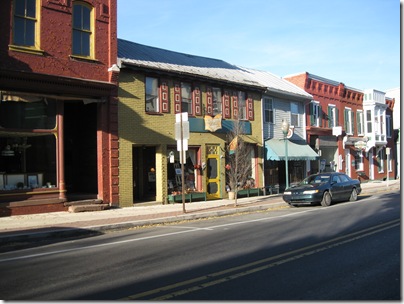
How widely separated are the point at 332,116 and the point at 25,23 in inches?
939

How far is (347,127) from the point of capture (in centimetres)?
3394

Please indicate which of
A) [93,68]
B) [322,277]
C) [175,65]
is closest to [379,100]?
[175,65]

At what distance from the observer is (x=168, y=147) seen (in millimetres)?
19312

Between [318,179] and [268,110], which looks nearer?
[318,179]

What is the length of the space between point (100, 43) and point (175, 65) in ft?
16.2

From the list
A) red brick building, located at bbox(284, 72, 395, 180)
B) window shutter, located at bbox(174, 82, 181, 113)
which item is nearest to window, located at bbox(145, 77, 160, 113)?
window shutter, located at bbox(174, 82, 181, 113)

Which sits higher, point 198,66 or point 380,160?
point 198,66

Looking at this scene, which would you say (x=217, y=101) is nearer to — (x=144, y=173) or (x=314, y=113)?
(x=144, y=173)

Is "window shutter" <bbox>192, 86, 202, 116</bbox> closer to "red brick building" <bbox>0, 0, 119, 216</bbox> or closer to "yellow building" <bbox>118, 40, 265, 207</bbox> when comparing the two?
"yellow building" <bbox>118, 40, 265, 207</bbox>

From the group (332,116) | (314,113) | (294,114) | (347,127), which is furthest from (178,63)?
(347,127)

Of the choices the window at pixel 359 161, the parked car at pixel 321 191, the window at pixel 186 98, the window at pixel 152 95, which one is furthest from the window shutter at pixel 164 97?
the window at pixel 359 161

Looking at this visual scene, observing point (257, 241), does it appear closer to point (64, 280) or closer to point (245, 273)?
point (245, 273)

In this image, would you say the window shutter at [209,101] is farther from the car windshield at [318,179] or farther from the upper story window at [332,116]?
the upper story window at [332,116]

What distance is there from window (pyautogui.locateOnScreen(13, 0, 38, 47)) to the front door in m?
9.75
